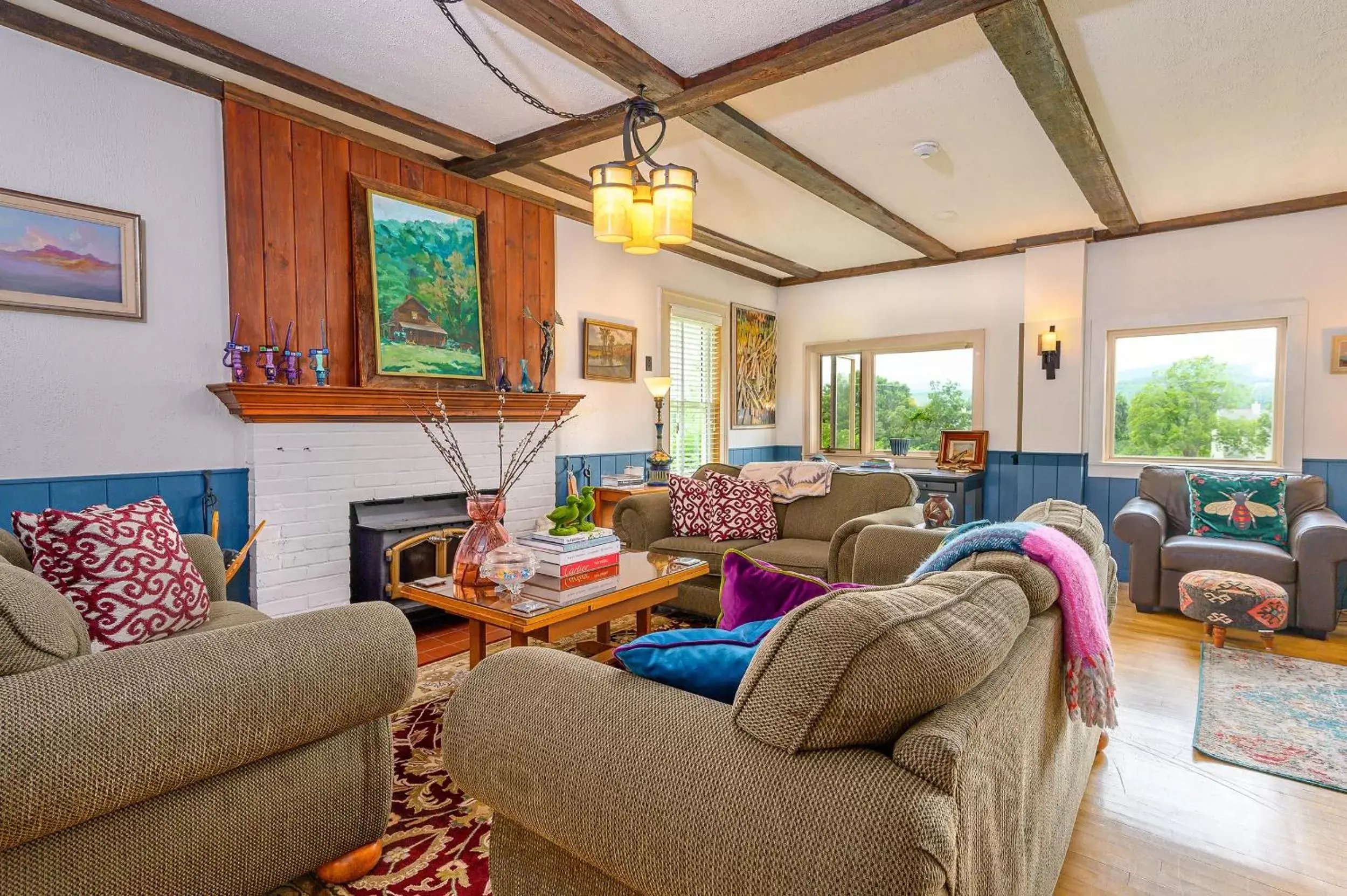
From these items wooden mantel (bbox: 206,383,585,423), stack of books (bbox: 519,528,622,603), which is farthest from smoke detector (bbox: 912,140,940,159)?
stack of books (bbox: 519,528,622,603)

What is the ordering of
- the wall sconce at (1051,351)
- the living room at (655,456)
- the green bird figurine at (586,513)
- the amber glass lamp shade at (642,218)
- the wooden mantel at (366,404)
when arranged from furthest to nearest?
1. the wall sconce at (1051,351)
2. the wooden mantel at (366,404)
3. the green bird figurine at (586,513)
4. the amber glass lamp shade at (642,218)
5. the living room at (655,456)

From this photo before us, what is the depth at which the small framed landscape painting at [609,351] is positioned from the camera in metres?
4.80

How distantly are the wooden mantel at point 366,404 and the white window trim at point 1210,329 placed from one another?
3.79 meters

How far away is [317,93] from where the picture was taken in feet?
9.66

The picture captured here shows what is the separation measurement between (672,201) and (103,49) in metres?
2.27

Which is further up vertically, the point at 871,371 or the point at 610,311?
the point at 610,311

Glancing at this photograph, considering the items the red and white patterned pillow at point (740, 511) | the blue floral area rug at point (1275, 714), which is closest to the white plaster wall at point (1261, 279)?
the blue floral area rug at point (1275, 714)

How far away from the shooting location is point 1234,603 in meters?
3.37

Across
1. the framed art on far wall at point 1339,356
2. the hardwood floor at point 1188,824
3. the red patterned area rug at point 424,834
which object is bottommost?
the hardwood floor at point 1188,824

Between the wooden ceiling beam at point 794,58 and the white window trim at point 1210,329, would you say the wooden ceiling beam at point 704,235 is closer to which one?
the wooden ceiling beam at point 794,58

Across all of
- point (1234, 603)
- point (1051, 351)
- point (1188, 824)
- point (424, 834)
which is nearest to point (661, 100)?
point (424, 834)

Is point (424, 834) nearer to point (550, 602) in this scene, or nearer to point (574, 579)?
point (550, 602)

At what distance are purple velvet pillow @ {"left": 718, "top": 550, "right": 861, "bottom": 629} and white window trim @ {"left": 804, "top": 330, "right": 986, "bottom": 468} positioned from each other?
485cm

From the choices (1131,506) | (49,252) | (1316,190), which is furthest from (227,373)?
(1316,190)
